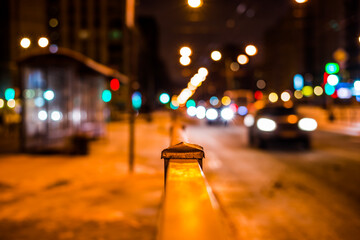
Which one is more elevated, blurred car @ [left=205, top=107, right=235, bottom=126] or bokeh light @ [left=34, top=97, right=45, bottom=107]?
bokeh light @ [left=34, top=97, right=45, bottom=107]

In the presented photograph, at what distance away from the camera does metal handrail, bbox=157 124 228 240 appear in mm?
2305

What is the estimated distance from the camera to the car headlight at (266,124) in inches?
653

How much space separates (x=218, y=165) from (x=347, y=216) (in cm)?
629

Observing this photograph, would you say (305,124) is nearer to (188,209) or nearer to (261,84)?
(188,209)

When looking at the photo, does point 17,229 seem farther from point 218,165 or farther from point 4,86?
point 4,86

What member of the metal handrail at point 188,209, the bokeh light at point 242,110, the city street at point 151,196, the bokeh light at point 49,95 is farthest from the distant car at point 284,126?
the bokeh light at point 242,110

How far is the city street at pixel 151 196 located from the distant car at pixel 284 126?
5.87 ft

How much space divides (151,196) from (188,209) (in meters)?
5.96

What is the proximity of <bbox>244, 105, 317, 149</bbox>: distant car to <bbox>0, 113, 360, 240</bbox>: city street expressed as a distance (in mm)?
1788

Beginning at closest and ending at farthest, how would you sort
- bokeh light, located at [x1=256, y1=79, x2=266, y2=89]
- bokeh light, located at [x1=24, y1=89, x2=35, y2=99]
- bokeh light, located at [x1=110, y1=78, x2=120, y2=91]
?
1. bokeh light, located at [x1=24, y1=89, x2=35, y2=99]
2. bokeh light, located at [x1=110, y1=78, x2=120, y2=91]
3. bokeh light, located at [x1=256, y1=79, x2=266, y2=89]

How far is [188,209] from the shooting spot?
2662 mm

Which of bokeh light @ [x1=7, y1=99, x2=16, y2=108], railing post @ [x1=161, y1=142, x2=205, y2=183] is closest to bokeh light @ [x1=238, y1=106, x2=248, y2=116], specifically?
bokeh light @ [x1=7, y1=99, x2=16, y2=108]

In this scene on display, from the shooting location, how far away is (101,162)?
13.4 m

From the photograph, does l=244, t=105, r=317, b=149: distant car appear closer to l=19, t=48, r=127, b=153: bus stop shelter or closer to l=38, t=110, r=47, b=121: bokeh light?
l=19, t=48, r=127, b=153: bus stop shelter
